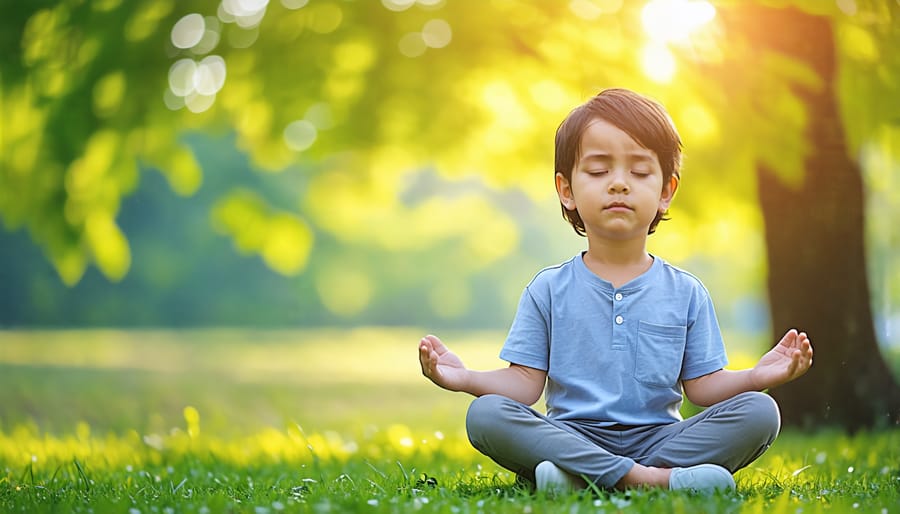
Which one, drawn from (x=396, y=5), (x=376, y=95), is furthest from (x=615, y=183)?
(x=376, y=95)

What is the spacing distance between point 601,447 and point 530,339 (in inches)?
16.7

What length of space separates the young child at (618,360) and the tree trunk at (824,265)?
93.4 inches

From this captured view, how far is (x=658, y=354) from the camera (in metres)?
3.28

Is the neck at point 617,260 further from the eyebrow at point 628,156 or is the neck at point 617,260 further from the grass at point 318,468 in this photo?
the grass at point 318,468

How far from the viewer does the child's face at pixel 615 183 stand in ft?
10.7

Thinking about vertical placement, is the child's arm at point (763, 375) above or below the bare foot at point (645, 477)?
above

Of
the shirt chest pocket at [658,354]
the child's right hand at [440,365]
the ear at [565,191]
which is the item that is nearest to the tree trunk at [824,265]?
A: the ear at [565,191]

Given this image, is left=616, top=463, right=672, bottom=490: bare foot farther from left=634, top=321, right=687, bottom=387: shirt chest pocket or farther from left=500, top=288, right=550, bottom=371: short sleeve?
left=500, top=288, right=550, bottom=371: short sleeve

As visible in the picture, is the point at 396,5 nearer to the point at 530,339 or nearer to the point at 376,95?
the point at 376,95

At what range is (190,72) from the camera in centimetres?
710

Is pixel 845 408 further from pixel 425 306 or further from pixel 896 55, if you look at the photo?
pixel 425 306

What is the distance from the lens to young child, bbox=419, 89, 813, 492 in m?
3.09

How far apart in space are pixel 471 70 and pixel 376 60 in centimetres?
67

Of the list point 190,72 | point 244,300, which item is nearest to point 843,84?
point 190,72
